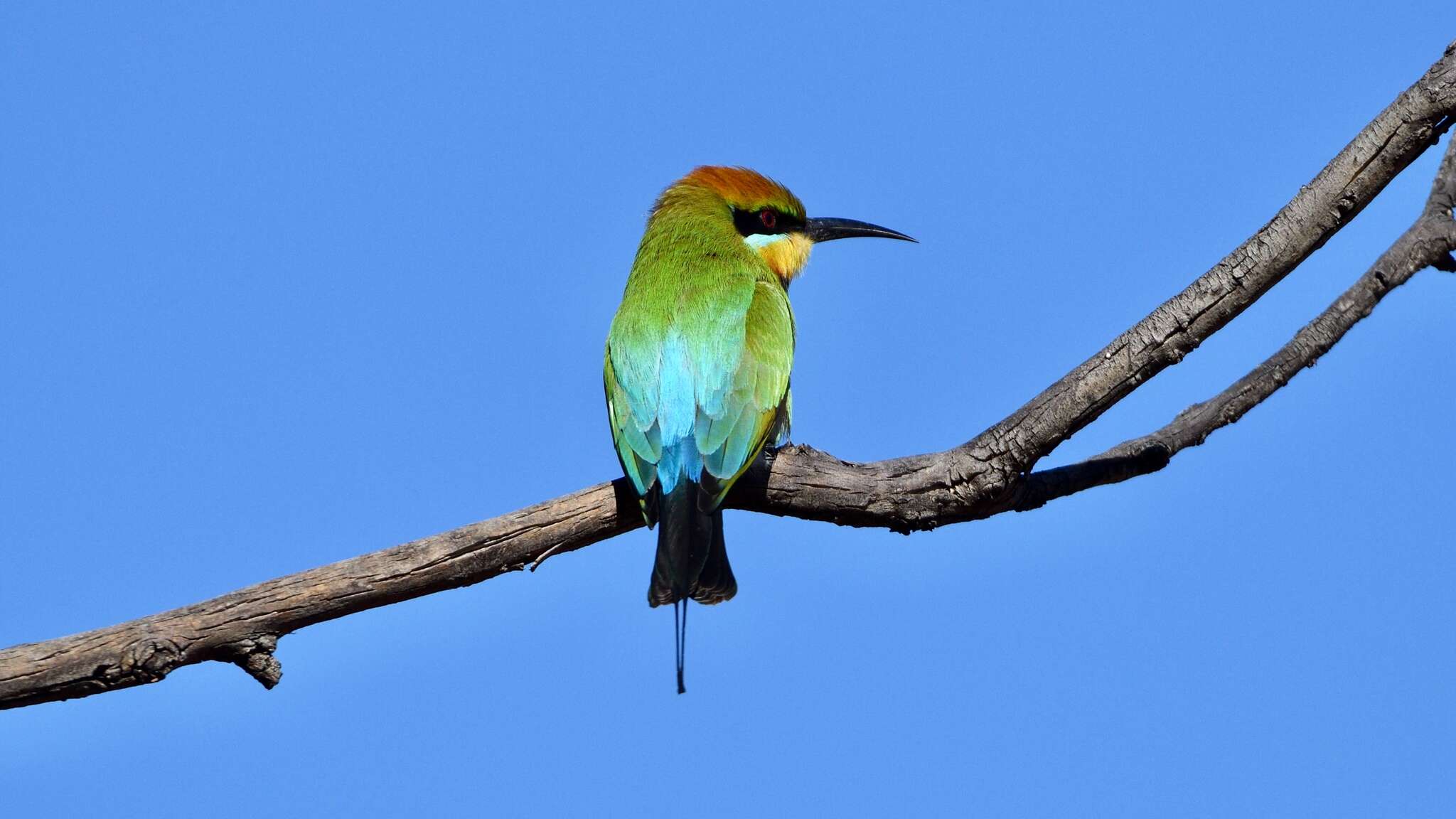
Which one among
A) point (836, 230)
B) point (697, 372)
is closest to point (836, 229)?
point (836, 230)

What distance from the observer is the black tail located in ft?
12.7

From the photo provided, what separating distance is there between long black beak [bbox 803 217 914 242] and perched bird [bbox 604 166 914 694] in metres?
0.30

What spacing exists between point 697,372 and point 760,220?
139 centimetres

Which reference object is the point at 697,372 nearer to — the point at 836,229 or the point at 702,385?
the point at 702,385


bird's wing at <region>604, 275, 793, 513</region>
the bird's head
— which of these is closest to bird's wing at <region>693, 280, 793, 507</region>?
bird's wing at <region>604, 275, 793, 513</region>

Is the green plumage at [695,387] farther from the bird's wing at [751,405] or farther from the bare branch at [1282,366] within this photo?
the bare branch at [1282,366]

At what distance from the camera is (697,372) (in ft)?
14.1

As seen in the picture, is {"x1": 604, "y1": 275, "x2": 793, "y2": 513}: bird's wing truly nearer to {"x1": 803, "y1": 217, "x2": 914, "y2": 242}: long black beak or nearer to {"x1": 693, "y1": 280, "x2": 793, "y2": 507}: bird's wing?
{"x1": 693, "y1": 280, "x2": 793, "y2": 507}: bird's wing

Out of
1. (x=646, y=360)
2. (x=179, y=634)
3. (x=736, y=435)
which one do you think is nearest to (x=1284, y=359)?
(x=736, y=435)

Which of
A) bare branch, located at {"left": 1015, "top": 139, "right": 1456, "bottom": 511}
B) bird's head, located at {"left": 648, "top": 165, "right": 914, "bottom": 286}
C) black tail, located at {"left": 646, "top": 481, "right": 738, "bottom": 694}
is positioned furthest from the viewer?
bird's head, located at {"left": 648, "top": 165, "right": 914, "bottom": 286}

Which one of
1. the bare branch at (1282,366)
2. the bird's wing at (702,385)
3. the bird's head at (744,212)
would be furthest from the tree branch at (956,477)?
the bird's head at (744,212)

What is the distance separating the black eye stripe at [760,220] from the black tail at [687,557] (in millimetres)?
1737

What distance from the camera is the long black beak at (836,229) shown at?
5.73 m

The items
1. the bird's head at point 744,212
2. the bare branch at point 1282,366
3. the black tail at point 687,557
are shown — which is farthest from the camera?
the bird's head at point 744,212
